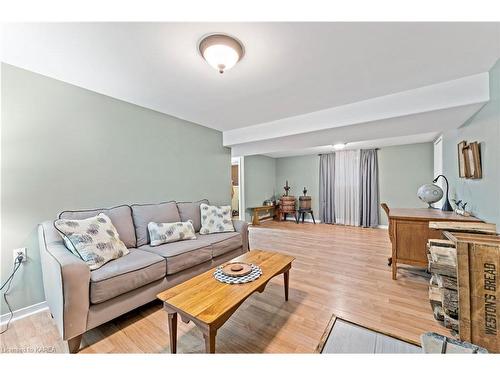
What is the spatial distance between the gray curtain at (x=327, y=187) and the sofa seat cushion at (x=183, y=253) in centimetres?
447

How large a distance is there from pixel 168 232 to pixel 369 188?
4979mm

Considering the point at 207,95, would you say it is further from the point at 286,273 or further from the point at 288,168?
the point at 288,168

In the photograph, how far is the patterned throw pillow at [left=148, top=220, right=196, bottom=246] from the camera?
2148mm

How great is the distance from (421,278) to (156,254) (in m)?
2.92

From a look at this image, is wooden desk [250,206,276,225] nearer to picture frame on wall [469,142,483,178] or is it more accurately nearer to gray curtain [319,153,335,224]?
gray curtain [319,153,335,224]

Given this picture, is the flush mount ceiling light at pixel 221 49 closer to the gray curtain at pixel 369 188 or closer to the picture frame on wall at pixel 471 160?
the picture frame on wall at pixel 471 160

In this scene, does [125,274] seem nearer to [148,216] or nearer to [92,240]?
[92,240]

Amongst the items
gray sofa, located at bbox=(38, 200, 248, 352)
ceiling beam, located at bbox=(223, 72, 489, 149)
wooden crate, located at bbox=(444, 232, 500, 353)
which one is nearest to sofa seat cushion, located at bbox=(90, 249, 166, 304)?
gray sofa, located at bbox=(38, 200, 248, 352)

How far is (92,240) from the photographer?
1607mm

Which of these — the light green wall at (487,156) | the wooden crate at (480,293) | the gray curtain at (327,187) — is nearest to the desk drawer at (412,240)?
the light green wall at (487,156)

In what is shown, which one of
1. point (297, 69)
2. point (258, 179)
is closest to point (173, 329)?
point (297, 69)

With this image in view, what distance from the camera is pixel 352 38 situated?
1.36m

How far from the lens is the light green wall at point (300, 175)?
6086mm
